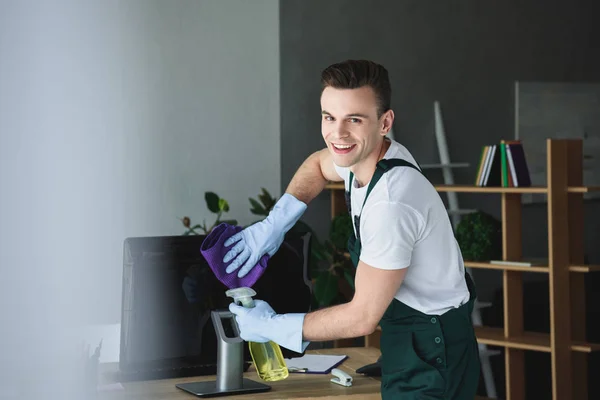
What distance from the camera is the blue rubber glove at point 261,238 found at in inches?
68.5

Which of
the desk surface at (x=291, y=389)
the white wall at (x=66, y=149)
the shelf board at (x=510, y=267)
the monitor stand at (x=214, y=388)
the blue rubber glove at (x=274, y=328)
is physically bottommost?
the desk surface at (x=291, y=389)

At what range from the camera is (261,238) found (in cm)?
180

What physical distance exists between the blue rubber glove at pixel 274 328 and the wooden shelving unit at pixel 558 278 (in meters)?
2.32

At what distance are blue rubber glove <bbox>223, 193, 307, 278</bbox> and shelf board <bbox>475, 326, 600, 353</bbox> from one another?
2.19 meters

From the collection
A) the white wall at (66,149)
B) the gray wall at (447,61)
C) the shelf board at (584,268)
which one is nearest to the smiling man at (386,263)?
the white wall at (66,149)

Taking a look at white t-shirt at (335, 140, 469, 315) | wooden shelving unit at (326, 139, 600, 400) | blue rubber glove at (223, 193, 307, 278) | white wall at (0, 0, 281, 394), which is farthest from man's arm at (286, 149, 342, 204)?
wooden shelving unit at (326, 139, 600, 400)

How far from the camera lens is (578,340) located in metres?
3.79

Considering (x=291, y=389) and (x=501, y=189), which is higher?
(x=501, y=189)

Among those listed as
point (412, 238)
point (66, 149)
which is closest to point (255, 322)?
point (412, 238)

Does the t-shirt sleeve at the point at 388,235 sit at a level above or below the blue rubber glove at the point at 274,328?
above

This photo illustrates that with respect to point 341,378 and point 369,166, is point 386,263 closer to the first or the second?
point 369,166

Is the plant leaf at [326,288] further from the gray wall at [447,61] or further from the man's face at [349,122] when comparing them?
the man's face at [349,122]

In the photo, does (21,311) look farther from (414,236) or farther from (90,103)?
(414,236)

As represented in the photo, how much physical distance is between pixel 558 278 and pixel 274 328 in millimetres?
2436
